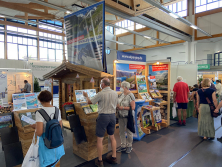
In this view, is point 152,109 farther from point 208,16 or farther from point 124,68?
point 208,16

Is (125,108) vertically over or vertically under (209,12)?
under

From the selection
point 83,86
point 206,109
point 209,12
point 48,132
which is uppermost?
point 209,12

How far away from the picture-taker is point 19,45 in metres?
Result: 17.1

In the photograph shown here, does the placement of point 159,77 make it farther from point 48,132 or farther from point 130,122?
point 48,132

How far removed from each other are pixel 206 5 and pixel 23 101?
44.6 ft

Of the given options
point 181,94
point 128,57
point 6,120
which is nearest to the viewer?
point 6,120

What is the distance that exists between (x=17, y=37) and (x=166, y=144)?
18.1 meters

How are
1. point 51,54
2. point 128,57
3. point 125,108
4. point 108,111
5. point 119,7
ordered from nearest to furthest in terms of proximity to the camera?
point 108,111, point 125,108, point 128,57, point 119,7, point 51,54

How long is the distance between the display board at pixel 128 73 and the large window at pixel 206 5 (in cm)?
970

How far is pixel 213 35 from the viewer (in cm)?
1140

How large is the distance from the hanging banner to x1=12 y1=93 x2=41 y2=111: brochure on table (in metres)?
2.01

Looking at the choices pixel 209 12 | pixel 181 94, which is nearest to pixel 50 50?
pixel 209 12

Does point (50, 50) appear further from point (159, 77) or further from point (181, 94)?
point (181, 94)

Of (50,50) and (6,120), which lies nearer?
(6,120)
